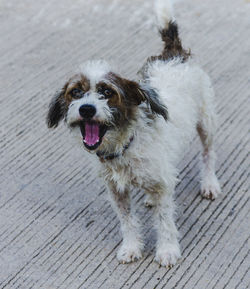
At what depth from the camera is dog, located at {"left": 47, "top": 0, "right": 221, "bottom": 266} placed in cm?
293

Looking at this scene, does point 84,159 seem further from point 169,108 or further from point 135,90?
point 135,90

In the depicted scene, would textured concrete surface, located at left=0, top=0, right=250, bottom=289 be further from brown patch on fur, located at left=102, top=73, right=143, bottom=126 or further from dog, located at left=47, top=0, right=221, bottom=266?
brown patch on fur, located at left=102, top=73, right=143, bottom=126

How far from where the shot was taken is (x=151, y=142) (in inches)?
125

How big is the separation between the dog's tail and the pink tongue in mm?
1002

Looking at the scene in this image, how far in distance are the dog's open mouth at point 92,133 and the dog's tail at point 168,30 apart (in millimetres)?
991

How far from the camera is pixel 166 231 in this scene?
133 inches

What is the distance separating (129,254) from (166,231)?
27 centimetres

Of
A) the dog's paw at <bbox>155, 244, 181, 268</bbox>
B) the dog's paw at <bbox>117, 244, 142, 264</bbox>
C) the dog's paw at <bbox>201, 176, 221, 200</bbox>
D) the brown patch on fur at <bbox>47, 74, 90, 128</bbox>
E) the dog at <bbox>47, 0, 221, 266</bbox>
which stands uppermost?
the brown patch on fur at <bbox>47, 74, 90, 128</bbox>

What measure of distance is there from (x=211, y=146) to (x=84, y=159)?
981 millimetres

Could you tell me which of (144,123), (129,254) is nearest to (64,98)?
(144,123)

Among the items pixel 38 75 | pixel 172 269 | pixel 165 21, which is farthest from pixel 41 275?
pixel 38 75

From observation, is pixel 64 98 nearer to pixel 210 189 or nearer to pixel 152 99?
pixel 152 99

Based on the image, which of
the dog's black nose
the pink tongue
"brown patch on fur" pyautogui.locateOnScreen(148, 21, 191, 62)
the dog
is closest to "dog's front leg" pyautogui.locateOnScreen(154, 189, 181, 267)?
the dog

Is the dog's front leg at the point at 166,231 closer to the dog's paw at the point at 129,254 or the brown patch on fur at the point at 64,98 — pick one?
the dog's paw at the point at 129,254
